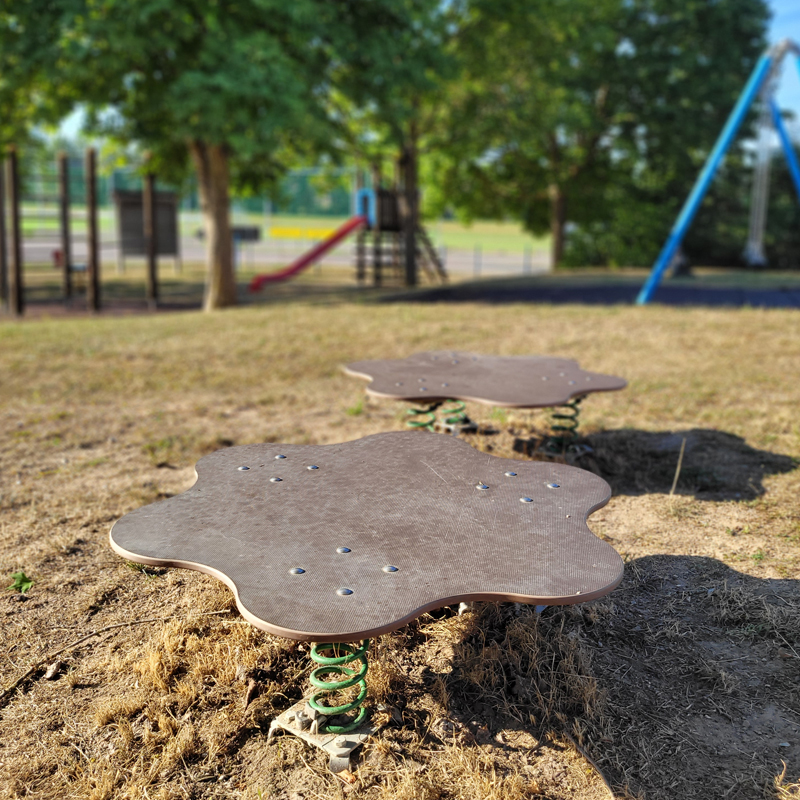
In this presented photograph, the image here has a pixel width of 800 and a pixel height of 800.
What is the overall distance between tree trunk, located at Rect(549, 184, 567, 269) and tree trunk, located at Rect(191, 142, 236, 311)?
10844mm

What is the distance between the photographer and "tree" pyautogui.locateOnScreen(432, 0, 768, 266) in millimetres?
18156

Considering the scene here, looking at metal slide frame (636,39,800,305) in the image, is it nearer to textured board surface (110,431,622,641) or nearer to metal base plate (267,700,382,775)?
textured board surface (110,431,622,641)

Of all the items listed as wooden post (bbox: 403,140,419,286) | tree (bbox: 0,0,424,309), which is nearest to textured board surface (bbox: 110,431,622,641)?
tree (bbox: 0,0,424,309)

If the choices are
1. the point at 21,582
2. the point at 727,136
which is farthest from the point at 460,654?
the point at 727,136

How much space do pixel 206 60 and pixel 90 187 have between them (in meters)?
3.12

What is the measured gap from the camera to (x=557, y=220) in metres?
22.2

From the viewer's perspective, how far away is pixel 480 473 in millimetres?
3291

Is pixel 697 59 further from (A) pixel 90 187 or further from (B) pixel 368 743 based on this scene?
(B) pixel 368 743

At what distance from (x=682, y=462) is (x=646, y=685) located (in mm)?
2442

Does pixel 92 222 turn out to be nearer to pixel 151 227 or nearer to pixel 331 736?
pixel 151 227

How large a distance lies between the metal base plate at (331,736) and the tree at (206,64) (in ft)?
32.4

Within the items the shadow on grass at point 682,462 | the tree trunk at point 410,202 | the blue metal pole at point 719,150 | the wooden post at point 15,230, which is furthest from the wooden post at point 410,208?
the shadow on grass at point 682,462

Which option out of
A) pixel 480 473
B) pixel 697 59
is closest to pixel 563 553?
pixel 480 473

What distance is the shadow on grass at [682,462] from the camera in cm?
470
